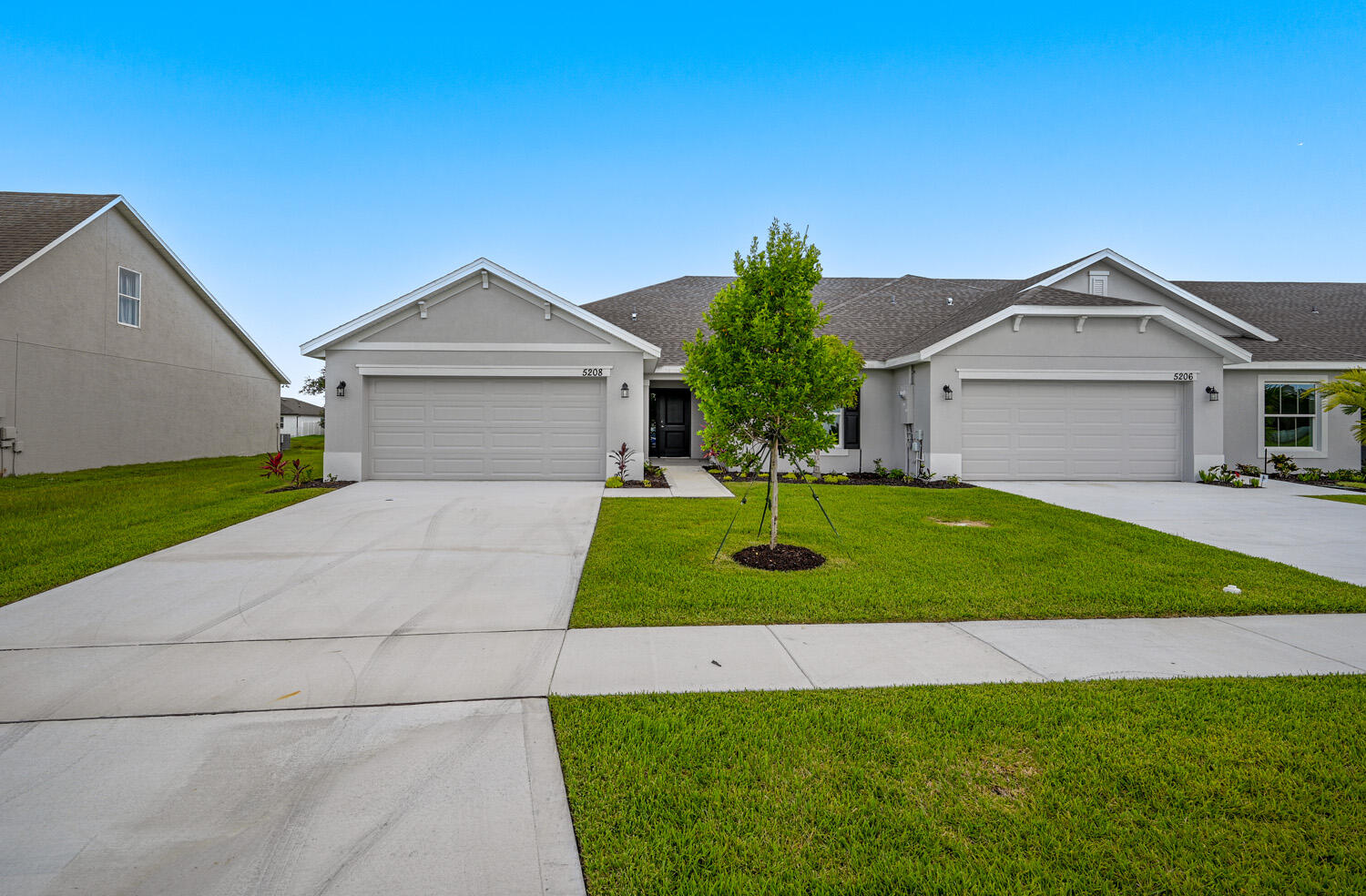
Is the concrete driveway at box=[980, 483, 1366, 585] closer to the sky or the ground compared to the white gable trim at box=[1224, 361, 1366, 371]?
Answer: closer to the ground

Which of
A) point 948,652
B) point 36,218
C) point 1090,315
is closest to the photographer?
point 948,652

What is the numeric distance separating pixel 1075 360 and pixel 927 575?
11427mm

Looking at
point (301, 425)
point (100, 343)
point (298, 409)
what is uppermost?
point (298, 409)

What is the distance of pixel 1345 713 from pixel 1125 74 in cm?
1812

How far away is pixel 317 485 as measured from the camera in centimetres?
1333

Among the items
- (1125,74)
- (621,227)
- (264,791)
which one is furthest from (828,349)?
(621,227)

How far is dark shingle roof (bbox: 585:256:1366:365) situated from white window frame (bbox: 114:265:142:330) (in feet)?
42.4

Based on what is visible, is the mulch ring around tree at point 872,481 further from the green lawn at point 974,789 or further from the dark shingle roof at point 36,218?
the dark shingle roof at point 36,218

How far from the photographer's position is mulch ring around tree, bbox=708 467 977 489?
558 inches

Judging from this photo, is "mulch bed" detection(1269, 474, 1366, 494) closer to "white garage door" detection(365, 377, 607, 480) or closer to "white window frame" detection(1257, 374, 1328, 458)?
"white window frame" detection(1257, 374, 1328, 458)

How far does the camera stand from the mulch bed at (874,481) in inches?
557

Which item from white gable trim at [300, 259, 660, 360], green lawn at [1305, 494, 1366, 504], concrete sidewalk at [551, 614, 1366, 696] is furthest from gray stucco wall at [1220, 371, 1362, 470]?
white gable trim at [300, 259, 660, 360]

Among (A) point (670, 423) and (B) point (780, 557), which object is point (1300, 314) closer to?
(A) point (670, 423)

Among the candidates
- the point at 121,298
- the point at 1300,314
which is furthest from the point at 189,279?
the point at 1300,314
